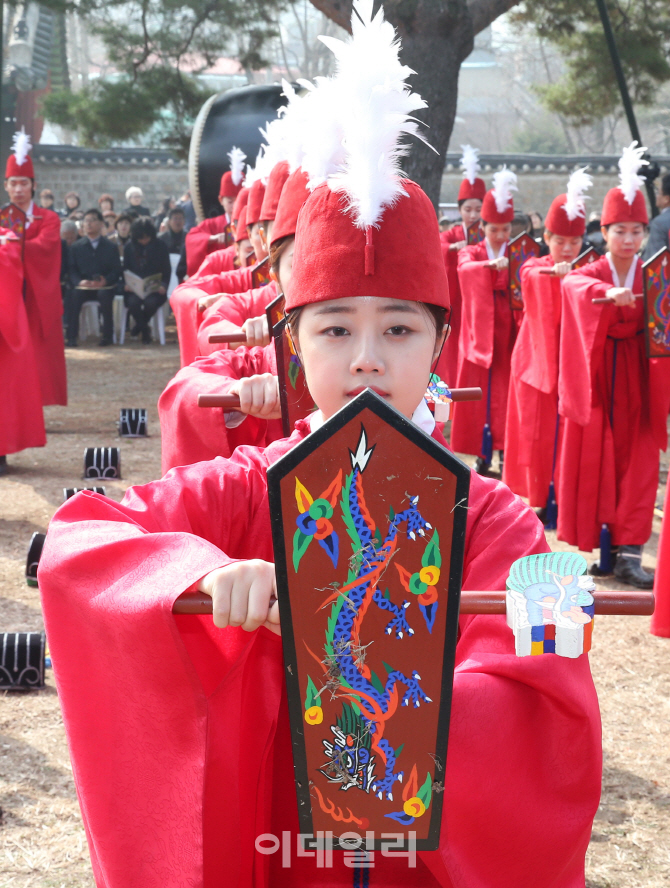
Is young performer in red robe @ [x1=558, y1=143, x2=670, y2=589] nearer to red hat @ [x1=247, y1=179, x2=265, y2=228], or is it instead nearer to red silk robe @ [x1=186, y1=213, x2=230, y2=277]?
red hat @ [x1=247, y1=179, x2=265, y2=228]

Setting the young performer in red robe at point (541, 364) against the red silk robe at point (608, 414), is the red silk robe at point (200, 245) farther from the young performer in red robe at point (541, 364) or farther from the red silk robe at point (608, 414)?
the red silk robe at point (608, 414)

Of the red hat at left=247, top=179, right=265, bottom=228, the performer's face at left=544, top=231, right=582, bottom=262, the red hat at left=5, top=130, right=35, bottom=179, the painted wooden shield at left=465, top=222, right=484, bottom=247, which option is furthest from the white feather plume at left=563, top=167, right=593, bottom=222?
the red hat at left=5, top=130, right=35, bottom=179

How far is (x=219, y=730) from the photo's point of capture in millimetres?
1309

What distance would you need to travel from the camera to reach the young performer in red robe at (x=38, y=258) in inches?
301

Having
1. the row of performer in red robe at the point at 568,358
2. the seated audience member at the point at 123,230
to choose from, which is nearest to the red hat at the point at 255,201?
the row of performer in red robe at the point at 568,358

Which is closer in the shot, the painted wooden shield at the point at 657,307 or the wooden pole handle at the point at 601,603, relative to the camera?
the wooden pole handle at the point at 601,603

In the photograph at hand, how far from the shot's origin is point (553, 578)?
1051 millimetres

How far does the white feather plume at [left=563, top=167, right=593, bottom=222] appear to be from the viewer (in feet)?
18.9

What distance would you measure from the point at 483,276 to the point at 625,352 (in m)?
1.99

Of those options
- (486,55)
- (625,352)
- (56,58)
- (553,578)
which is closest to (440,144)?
(625,352)

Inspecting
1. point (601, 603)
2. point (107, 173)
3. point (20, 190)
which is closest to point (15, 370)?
point (20, 190)

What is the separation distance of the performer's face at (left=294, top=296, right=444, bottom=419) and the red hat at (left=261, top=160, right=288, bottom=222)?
167 centimetres

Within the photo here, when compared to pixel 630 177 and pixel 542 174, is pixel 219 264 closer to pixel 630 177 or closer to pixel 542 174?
pixel 630 177

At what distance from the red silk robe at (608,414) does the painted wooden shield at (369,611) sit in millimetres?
3989
